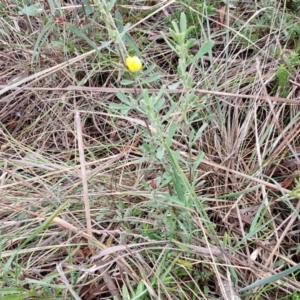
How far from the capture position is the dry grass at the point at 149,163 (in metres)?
1.12

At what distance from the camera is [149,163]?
4.50ft

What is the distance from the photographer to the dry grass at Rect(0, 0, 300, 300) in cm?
112

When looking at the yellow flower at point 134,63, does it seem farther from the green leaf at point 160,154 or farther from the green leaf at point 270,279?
the green leaf at point 270,279

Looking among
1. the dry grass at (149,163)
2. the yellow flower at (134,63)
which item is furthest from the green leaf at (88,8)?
the yellow flower at (134,63)

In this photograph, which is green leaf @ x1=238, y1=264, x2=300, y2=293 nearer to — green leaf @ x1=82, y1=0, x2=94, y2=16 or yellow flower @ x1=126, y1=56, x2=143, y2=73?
yellow flower @ x1=126, y1=56, x2=143, y2=73

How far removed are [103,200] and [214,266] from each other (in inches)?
14.0

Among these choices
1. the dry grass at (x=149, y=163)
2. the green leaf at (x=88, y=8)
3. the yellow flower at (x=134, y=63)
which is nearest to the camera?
the yellow flower at (x=134, y=63)

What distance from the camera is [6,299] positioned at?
1060mm

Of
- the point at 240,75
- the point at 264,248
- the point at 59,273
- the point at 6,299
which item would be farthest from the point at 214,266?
the point at 240,75

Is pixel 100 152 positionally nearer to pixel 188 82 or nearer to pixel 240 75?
pixel 240 75

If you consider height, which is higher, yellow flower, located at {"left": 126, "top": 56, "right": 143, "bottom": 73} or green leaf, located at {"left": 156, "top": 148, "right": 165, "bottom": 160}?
yellow flower, located at {"left": 126, "top": 56, "right": 143, "bottom": 73}

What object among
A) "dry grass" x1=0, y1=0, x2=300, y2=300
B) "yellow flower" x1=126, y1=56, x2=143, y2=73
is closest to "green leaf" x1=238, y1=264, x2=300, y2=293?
"dry grass" x1=0, y1=0, x2=300, y2=300

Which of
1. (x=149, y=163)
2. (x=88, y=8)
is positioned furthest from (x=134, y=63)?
(x=88, y=8)

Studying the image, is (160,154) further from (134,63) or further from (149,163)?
(149,163)
